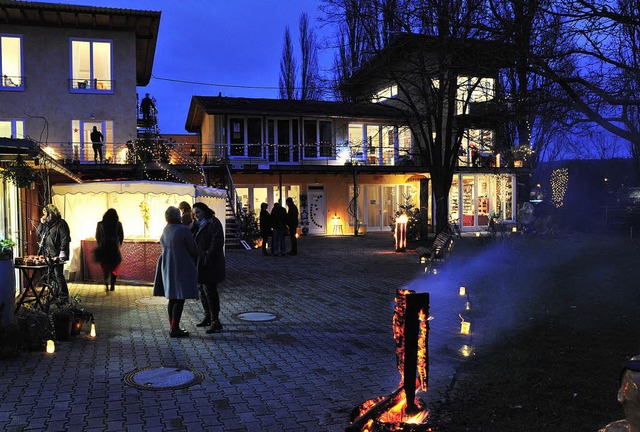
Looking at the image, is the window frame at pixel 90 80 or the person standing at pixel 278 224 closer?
the person standing at pixel 278 224

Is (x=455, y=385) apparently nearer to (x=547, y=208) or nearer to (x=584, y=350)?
(x=584, y=350)

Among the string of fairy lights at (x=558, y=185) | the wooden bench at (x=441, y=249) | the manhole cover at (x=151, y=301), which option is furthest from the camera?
the string of fairy lights at (x=558, y=185)

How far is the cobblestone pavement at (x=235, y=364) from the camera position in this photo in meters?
4.62

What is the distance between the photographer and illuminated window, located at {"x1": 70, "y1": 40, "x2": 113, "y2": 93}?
23281mm

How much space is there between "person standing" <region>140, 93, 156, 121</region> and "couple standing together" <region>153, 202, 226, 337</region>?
2263 centimetres

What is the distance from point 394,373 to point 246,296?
5.26 m

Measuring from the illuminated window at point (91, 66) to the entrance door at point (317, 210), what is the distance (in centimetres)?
1120

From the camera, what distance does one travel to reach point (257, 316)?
871 centimetres

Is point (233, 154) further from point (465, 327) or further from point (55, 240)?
point (465, 327)

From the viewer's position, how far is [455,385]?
540cm

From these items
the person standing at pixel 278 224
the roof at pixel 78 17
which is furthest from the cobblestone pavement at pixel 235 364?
the roof at pixel 78 17

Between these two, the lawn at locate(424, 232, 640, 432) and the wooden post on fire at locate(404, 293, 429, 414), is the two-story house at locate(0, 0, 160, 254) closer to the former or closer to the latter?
the lawn at locate(424, 232, 640, 432)

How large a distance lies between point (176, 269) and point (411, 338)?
4.34 meters

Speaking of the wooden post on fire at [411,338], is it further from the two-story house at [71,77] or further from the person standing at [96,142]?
the person standing at [96,142]
